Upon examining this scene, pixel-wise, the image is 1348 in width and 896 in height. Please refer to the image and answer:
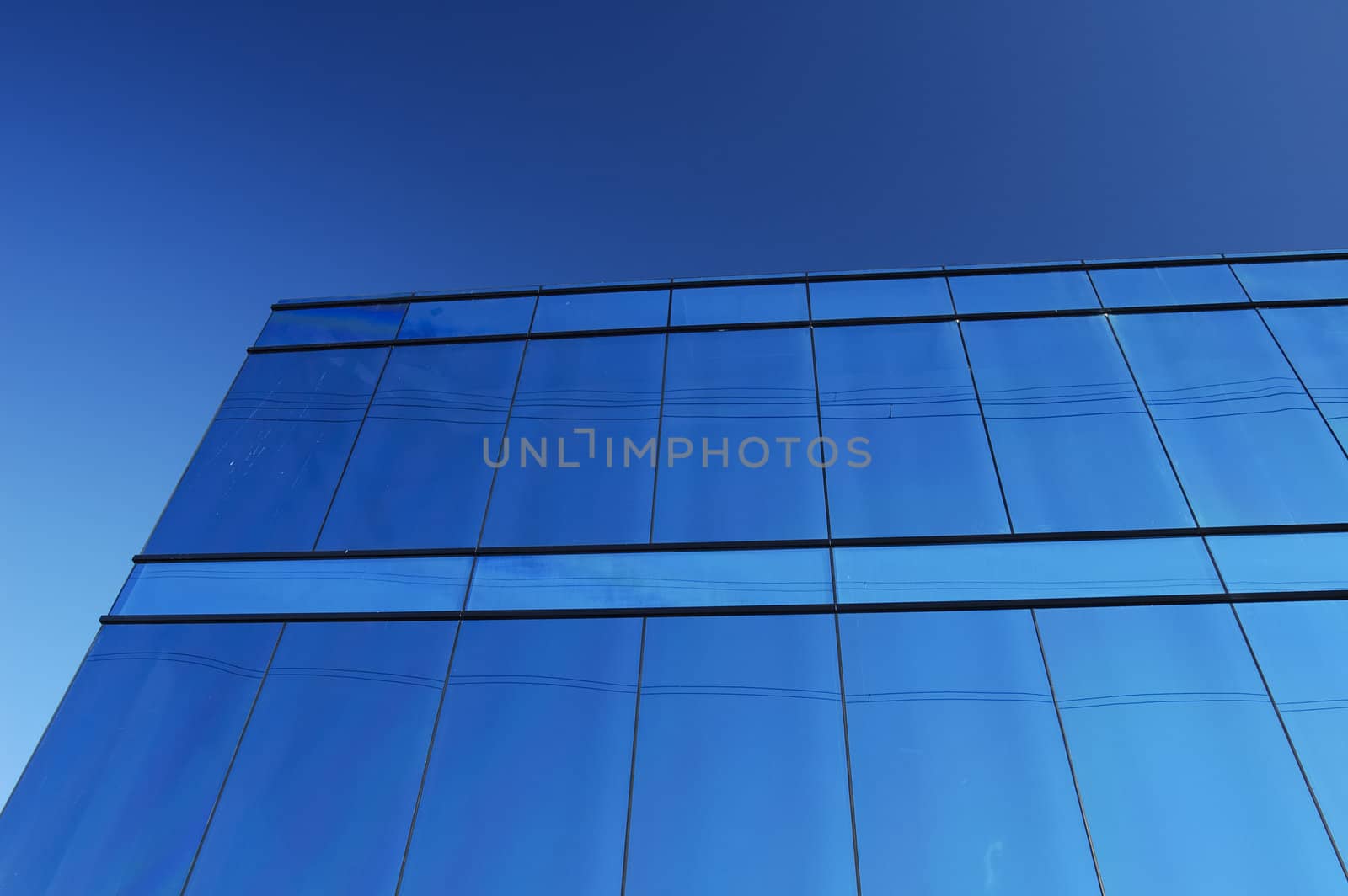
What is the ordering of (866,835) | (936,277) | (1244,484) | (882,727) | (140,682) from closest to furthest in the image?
1. (866,835)
2. (882,727)
3. (140,682)
4. (1244,484)
5. (936,277)

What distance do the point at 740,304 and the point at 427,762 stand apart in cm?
825

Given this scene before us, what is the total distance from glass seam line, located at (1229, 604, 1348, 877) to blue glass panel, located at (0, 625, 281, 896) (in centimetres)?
1037

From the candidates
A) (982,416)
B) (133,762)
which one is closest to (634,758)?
(133,762)

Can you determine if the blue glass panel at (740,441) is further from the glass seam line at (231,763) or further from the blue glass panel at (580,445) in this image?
the glass seam line at (231,763)

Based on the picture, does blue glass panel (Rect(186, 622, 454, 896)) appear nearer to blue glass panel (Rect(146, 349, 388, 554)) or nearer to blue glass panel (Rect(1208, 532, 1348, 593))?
blue glass panel (Rect(146, 349, 388, 554))

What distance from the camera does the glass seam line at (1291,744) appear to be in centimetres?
729

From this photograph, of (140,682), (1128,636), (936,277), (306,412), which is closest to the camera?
(1128,636)

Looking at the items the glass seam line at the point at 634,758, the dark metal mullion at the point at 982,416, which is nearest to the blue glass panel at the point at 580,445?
the glass seam line at the point at 634,758

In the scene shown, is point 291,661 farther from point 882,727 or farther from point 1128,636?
point 1128,636

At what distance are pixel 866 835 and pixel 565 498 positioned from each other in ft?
17.6

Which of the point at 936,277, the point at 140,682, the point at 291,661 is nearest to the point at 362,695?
the point at 291,661

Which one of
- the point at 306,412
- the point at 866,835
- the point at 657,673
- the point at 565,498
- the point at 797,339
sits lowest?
the point at 866,835

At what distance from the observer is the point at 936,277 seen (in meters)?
13.5

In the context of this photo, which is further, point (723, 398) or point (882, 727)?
point (723, 398)
